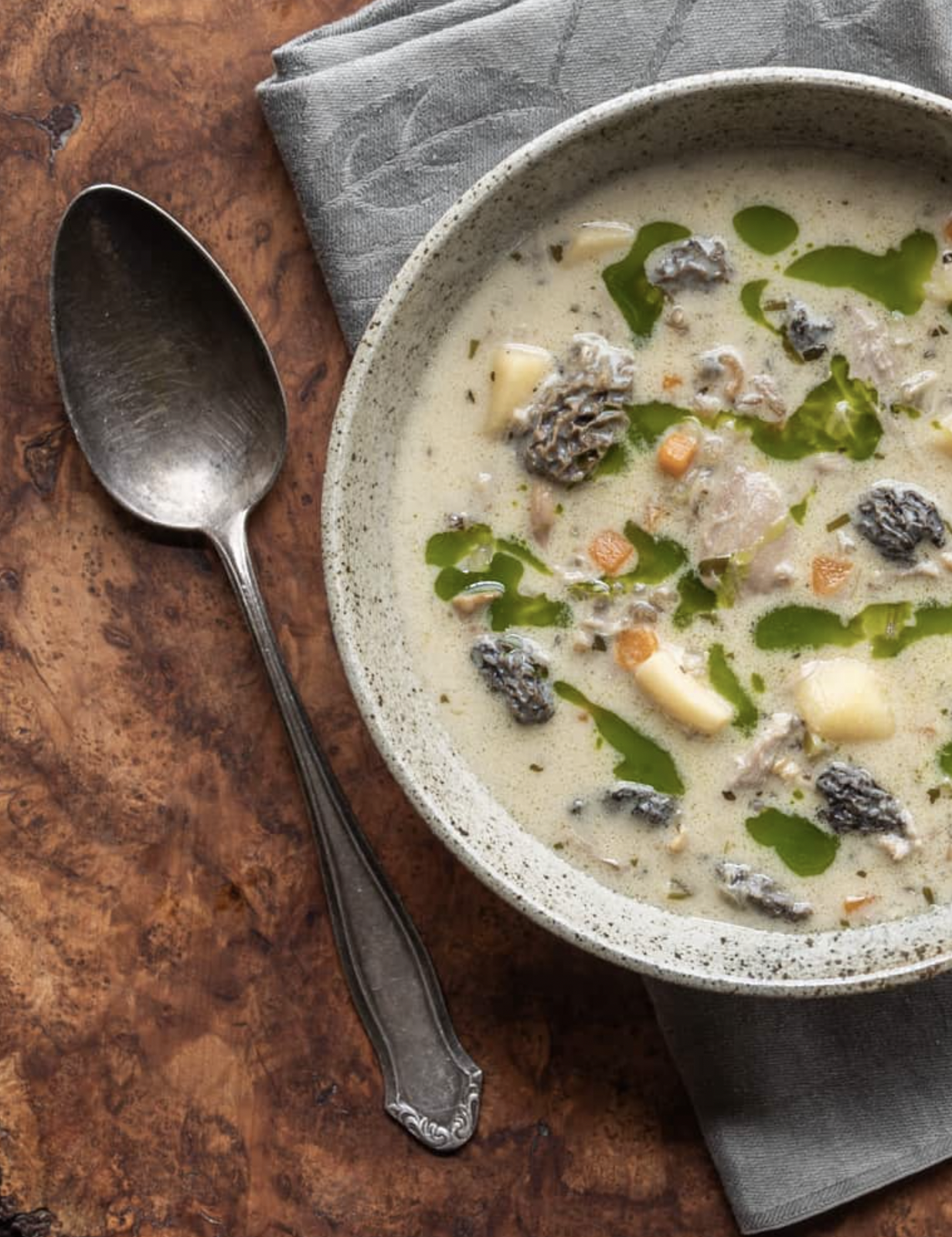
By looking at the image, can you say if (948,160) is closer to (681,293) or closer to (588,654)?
(681,293)

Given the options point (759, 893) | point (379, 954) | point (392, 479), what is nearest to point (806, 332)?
point (392, 479)

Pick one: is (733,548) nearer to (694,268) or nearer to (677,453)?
(677,453)

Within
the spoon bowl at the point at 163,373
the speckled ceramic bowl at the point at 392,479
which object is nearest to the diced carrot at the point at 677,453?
the speckled ceramic bowl at the point at 392,479

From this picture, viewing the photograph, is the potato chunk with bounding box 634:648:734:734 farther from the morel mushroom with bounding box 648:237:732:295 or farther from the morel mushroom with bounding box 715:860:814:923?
the morel mushroom with bounding box 648:237:732:295

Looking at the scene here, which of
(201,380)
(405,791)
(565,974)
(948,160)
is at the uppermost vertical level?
(948,160)

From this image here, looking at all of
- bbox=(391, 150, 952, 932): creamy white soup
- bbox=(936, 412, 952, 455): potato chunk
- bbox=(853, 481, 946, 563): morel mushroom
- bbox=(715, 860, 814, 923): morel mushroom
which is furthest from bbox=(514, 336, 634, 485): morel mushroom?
bbox=(715, 860, 814, 923): morel mushroom

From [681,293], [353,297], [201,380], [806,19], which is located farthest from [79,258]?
[806,19]

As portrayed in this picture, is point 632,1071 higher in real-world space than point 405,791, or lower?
lower
